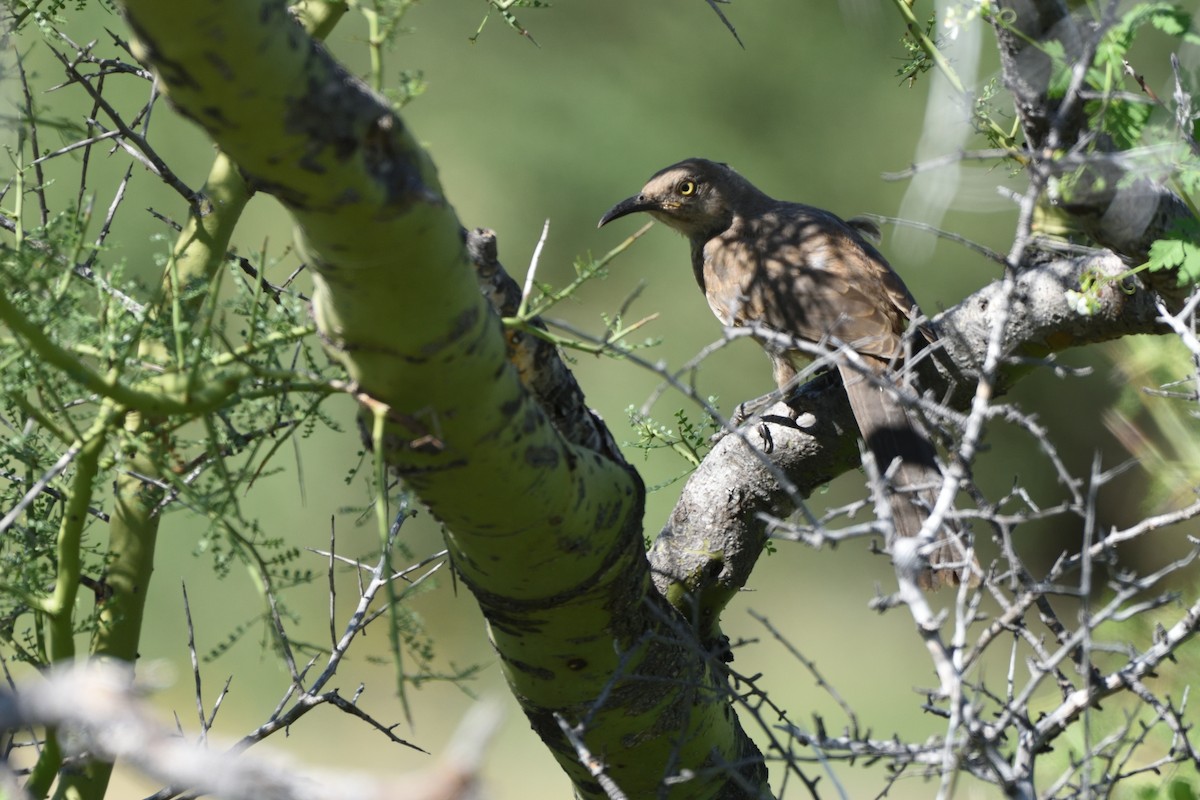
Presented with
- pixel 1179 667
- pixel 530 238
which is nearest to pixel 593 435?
pixel 1179 667

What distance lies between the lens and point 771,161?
625 centimetres

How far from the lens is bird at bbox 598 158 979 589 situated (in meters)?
2.57

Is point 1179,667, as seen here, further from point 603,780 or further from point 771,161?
point 771,161

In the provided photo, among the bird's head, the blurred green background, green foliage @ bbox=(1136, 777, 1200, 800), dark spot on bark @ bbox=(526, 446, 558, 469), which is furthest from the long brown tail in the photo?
the blurred green background

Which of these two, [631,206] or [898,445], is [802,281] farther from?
[898,445]

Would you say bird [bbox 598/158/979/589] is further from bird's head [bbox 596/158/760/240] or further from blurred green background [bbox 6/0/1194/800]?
blurred green background [bbox 6/0/1194/800]

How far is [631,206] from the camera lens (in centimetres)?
393

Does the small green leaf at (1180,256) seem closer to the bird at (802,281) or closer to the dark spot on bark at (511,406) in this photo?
the bird at (802,281)

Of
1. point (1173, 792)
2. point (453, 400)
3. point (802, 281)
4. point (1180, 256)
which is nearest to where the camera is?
point (453, 400)

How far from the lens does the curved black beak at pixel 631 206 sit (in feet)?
12.7

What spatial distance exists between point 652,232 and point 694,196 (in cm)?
175

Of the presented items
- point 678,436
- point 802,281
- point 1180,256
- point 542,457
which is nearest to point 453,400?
point 542,457

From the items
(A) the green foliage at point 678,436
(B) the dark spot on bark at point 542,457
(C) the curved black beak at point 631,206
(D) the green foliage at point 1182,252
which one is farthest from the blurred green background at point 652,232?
(B) the dark spot on bark at point 542,457

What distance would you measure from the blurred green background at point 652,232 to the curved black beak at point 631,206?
1724 millimetres
